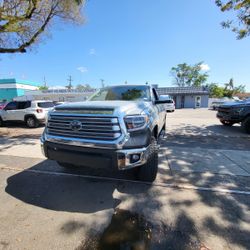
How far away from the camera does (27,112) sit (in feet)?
33.5

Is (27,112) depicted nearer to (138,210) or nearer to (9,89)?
(138,210)

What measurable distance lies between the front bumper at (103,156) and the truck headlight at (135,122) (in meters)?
A: 0.33

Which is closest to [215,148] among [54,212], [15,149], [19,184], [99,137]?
[99,137]

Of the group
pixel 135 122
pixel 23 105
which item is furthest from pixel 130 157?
pixel 23 105

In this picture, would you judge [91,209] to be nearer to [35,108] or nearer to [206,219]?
[206,219]

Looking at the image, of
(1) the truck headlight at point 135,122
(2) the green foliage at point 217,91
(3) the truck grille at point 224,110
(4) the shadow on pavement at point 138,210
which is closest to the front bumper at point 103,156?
(1) the truck headlight at point 135,122

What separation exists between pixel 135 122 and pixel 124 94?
1.79 metres

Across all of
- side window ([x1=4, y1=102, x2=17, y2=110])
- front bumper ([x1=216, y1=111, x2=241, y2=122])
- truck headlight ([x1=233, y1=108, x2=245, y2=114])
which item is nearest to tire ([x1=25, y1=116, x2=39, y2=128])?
side window ([x1=4, y1=102, x2=17, y2=110])

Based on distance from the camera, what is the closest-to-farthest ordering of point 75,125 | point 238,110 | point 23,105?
point 75,125
point 238,110
point 23,105

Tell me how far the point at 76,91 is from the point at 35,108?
29332 mm

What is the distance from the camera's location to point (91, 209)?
8.95 ft

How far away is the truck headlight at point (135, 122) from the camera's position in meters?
2.72

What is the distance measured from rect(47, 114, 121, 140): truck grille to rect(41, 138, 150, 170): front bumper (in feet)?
0.65

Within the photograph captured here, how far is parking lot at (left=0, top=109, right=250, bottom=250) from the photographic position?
2.13m
